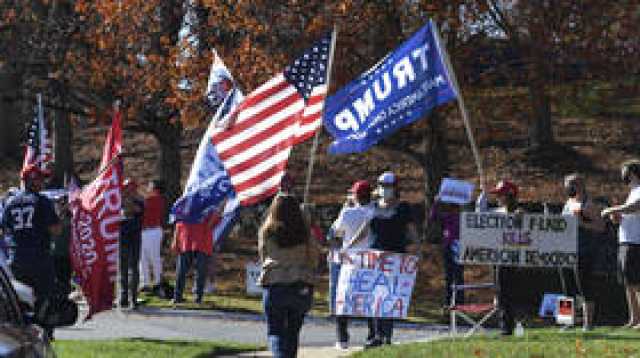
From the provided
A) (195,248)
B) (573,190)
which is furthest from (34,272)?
(573,190)

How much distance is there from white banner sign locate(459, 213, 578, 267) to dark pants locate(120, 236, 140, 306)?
21.4ft

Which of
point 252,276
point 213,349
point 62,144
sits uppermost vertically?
point 62,144

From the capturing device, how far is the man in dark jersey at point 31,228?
12789 mm

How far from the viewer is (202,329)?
52.5 ft

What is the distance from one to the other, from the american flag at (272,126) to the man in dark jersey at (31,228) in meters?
1.91

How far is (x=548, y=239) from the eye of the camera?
502 inches

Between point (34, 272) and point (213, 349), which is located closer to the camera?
point (34, 272)

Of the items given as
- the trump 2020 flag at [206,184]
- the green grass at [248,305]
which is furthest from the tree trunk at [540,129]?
the trump 2020 flag at [206,184]

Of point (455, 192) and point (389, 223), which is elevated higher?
point (455, 192)

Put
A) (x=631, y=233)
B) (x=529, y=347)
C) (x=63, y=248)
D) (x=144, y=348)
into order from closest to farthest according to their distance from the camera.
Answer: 1. (x=529, y=347)
2. (x=144, y=348)
3. (x=631, y=233)
4. (x=63, y=248)

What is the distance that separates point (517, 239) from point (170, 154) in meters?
→ 16.0

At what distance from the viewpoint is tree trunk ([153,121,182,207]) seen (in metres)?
27.7

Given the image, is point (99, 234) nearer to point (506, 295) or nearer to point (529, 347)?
point (506, 295)

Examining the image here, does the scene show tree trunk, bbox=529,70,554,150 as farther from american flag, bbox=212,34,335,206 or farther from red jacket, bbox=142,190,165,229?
american flag, bbox=212,34,335,206
